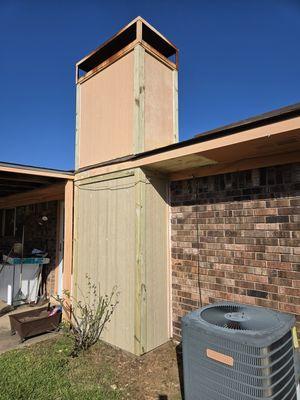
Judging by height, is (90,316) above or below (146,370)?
above

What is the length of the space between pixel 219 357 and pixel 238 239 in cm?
166

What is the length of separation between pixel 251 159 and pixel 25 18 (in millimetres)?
5243

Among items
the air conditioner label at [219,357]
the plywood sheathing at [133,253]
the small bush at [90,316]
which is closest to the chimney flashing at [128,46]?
the plywood sheathing at [133,253]

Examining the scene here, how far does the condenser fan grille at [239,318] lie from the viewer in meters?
2.24

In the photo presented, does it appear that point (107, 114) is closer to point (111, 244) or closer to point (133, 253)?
point (111, 244)

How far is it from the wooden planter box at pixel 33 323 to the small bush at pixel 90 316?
0.21 m

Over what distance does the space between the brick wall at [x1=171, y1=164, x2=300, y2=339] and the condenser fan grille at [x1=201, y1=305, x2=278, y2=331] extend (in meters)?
0.73

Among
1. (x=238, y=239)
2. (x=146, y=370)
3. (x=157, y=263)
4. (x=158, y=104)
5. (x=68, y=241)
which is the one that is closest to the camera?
(x=146, y=370)

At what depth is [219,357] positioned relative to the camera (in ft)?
7.04

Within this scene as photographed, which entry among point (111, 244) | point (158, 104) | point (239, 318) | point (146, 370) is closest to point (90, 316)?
point (111, 244)

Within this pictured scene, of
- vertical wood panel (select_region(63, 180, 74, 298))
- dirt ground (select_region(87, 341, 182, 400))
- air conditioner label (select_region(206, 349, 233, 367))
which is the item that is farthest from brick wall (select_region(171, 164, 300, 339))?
vertical wood panel (select_region(63, 180, 74, 298))

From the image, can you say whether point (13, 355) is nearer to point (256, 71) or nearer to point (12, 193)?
point (12, 193)

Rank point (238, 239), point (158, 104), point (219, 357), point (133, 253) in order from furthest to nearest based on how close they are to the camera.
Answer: point (158, 104)
point (133, 253)
point (238, 239)
point (219, 357)

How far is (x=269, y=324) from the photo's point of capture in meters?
2.24
